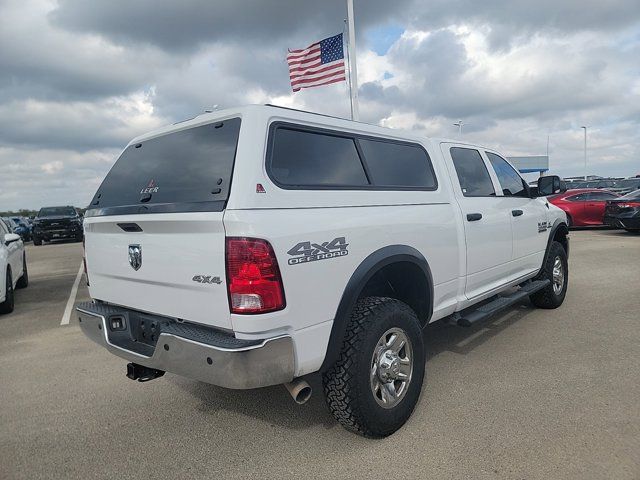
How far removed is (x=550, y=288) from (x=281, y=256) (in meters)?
4.40

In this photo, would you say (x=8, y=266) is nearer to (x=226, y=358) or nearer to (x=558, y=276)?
(x=226, y=358)

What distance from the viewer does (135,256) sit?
2875 millimetres

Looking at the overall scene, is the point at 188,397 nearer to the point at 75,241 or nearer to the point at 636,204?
the point at 636,204

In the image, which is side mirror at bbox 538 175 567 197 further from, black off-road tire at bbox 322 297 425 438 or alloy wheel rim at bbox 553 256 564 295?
black off-road tire at bbox 322 297 425 438

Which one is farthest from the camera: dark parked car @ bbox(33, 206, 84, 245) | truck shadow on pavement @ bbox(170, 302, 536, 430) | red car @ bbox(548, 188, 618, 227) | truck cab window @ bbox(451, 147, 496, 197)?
dark parked car @ bbox(33, 206, 84, 245)

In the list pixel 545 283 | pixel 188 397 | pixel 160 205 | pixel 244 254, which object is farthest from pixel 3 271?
pixel 545 283

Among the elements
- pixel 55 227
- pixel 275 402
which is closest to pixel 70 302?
pixel 275 402

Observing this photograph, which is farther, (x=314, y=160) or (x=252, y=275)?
(x=314, y=160)

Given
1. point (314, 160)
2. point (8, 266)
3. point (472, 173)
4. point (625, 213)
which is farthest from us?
point (625, 213)

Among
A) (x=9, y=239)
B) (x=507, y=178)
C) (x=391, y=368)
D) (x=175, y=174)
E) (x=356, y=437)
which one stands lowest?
(x=356, y=437)

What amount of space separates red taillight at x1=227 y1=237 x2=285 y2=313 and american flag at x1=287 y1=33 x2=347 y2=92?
1064cm

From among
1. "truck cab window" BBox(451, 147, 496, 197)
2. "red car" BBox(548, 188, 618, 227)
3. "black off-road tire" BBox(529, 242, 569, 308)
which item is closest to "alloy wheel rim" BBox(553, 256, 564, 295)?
"black off-road tire" BBox(529, 242, 569, 308)

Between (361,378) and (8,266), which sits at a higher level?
(8,266)

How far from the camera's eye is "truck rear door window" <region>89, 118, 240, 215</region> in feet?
8.40
